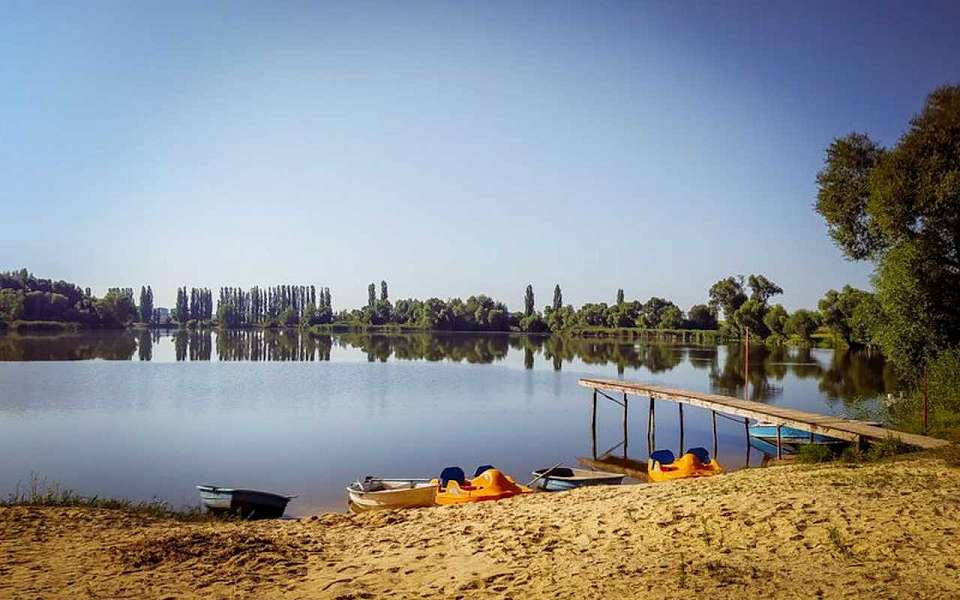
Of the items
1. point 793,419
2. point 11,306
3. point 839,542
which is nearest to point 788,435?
point 793,419

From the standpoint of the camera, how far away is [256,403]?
37000 millimetres

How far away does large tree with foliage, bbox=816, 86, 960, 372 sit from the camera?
80.1ft

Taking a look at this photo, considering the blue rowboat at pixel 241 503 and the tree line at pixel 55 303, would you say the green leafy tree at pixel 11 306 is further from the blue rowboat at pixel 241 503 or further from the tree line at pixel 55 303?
the blue rowboat at pixel 241 503

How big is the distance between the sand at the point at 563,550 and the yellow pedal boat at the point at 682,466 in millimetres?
5208

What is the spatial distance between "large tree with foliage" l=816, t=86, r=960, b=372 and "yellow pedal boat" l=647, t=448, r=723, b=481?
1198 cm

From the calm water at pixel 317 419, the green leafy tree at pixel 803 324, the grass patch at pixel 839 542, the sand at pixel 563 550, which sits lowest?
the calm water at pixel 317 419

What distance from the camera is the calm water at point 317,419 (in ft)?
70.5

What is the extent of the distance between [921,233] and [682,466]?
15913mm

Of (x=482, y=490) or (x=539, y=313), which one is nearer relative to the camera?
(x=482, y=490)

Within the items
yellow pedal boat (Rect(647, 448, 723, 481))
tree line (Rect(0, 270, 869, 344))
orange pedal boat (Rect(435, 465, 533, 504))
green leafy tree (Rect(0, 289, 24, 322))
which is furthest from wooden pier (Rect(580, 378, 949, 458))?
green leafy tree (Rect(0, 289, 24, 322))

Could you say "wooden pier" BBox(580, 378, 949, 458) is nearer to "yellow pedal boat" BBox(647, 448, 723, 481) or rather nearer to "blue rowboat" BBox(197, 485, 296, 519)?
"yellow pedal boat" BBox(647, 448, 723, 481)

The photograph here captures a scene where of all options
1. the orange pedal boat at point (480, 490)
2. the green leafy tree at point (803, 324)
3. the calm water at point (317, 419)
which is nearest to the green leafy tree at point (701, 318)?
the green leafy tree at point (803, 324)

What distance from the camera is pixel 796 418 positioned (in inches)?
770

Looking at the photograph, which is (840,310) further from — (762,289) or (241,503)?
(241,503)
